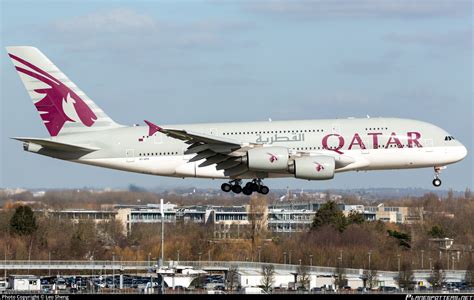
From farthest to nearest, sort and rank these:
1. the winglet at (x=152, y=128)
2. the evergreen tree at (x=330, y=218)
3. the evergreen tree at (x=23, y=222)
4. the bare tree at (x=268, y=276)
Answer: the evergreen tree at (x=330, y=218)
the evergreen tree at (x=23, y=222)
the bare tree at (x=268, y=276)
the winglet at (x=152, y=128)

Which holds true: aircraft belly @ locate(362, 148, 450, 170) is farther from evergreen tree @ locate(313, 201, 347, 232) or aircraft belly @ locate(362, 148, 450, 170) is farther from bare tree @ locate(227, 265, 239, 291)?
evergreen tree @ locate(313, 201, 347, 232)

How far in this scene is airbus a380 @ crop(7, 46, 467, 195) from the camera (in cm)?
6366

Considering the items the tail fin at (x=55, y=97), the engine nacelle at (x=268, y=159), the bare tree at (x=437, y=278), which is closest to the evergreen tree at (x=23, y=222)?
the tail fin at (x=55, y=97)

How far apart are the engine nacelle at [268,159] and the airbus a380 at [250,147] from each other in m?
0.05

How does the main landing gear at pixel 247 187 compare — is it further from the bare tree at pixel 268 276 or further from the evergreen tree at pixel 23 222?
the evergreen tree at pixel 23 222

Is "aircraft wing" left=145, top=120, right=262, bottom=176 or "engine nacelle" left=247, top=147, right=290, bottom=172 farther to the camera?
"engine nacelle" left=247, top=147, right=290, bottom=172

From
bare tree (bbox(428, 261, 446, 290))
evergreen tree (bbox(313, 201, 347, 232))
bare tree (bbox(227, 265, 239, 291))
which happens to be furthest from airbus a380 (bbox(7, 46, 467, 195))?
evergreen tree (bbox(313, 201, 347, 232))

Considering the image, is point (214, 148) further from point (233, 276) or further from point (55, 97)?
point (233, 276)

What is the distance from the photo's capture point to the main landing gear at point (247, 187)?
6681 centimetres

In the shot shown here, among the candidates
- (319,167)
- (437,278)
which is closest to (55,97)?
(319,167)

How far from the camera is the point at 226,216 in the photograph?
121 m

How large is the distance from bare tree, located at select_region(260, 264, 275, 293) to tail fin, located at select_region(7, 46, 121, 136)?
21.8 m

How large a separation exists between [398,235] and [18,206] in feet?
98.8

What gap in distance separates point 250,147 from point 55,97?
11.7 meters
